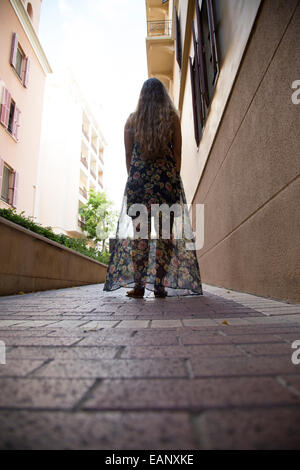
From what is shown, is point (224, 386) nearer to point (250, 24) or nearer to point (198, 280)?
point (198, 280)

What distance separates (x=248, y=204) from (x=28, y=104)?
11.5 meters

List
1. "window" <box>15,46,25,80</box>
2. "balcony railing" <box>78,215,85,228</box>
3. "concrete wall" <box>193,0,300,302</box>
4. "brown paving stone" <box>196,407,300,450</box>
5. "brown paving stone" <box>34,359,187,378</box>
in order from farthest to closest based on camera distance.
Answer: "balcony railing" <box>78,215,85,228</box> → "window" <box>15,46,25,80</box> → "concrete wall" <box>193,0,300,302</box> → "brown paving stone" <box>34,359,187,378</box> → "brown paving stone" <box>196,407,300,450</box>

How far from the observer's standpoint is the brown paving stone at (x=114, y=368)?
0.81 m

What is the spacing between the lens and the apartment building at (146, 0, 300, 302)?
2.06 m

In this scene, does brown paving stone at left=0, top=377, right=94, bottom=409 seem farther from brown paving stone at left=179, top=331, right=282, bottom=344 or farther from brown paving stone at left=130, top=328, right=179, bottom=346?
brown paving stone at left=179, top=331, right=282, bottom=344

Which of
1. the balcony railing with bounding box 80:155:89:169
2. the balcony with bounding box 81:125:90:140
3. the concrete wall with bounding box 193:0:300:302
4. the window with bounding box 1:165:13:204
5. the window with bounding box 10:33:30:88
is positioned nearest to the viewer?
the concrete wall with bounding box 193:0:300:302

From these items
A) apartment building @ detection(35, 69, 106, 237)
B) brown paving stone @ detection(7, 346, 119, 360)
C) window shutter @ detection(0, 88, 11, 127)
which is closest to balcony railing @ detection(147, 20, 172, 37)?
window shutter @ detection(0, 88, 11, 127)

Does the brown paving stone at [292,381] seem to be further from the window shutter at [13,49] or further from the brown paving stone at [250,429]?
the window shutter at [13,49]

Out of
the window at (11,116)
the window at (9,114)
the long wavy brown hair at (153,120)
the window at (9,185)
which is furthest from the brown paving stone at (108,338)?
the window at (11,116)

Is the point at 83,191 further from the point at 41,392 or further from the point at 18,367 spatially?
the point at 41,392

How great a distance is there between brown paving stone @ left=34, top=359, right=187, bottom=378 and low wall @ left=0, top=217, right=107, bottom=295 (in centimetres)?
265

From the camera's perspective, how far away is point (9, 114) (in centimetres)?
998
